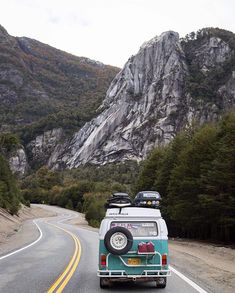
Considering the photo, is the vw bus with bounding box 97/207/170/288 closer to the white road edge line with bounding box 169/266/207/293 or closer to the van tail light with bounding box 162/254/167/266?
the van tail light with bounding box 162/254/167/266

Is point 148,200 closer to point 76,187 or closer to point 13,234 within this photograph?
point 13,234

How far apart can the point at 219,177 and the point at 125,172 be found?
161601mm

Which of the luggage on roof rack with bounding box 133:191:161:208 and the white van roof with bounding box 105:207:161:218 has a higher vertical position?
the luggage on roof rack with bounding box 133:191:161:208

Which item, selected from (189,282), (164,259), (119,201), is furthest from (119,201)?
(189,282)

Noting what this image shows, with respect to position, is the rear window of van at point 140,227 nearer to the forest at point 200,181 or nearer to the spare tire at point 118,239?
the spare tire at point 118,239

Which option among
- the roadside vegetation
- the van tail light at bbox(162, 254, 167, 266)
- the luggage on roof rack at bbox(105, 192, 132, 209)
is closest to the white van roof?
the luggage on roof rack at bbox(105, 192, 132, 209)

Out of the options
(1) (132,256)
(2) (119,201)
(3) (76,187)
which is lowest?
(1) (132,256)

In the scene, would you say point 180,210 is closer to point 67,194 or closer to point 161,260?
point 161,260

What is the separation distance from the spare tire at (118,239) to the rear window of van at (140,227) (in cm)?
36

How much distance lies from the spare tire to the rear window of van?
36cm

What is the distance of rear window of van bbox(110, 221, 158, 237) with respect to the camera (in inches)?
471

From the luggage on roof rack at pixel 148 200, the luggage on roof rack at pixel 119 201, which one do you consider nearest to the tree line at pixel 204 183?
the luggage on roof rack at pixel 148 200

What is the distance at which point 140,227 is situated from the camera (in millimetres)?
12016

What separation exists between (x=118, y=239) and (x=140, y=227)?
2.36 feet
